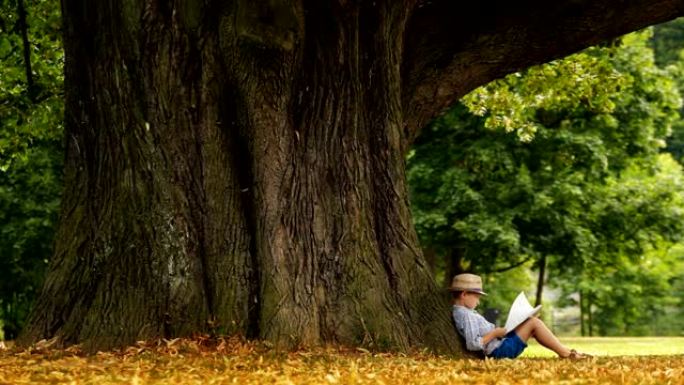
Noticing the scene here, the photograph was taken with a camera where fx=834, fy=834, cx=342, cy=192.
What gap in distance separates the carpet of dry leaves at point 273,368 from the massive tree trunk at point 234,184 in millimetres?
392

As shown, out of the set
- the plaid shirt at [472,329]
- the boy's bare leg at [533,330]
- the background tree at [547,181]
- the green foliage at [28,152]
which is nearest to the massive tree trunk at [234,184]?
the plaid shirt at [472,329]

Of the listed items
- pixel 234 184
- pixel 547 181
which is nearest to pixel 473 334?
pixel 234 184

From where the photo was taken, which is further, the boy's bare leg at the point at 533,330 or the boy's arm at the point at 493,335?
the boy's bare leg at the point at 533,330

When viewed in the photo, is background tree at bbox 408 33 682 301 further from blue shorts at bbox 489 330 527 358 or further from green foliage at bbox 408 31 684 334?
blue shorts at bbox 489 330 527 358

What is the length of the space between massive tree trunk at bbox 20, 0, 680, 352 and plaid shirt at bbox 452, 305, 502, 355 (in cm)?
19

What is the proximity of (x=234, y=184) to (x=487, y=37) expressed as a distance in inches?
127

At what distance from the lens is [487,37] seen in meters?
8.61

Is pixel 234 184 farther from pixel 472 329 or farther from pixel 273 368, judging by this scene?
pixel 472 329

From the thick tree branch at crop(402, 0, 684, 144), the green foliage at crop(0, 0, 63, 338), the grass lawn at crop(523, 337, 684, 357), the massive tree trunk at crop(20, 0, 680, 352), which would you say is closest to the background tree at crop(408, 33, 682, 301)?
the grass lawn at crop(523, 337, 684, 357)

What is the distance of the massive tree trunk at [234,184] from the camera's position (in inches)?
267

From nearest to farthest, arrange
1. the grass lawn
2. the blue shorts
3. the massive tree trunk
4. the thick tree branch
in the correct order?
the massive tree trunk
the blue shorts
the thick tree branch
the grass lawn

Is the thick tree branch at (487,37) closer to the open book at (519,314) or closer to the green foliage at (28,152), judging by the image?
the open book at (519,314)

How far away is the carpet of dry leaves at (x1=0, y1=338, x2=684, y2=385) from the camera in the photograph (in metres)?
4.93

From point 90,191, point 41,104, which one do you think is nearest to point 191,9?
point 90,191
